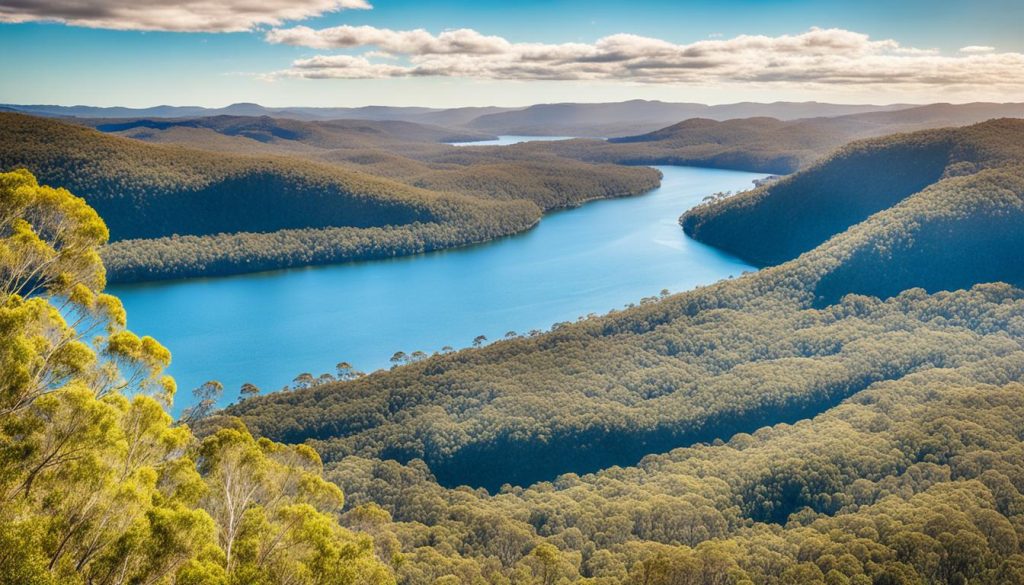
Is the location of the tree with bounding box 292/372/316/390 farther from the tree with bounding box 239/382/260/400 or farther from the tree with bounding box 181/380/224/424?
the tree with bounding box 181/380/224/424

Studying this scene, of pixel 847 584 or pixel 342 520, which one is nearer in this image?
pixel 342 520

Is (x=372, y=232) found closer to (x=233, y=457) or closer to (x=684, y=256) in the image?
(x=684, y=256)

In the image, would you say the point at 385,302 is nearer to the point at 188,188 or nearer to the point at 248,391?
the point at 248,391

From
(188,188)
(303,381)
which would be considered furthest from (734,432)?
(188,188)

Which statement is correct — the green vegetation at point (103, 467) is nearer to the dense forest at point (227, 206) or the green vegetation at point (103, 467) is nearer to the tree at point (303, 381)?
the tree at point (303, 381)

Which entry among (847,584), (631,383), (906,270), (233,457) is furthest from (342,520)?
(906,270)

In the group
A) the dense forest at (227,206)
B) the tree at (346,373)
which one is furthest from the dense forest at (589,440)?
the dense forest at (227,206)
